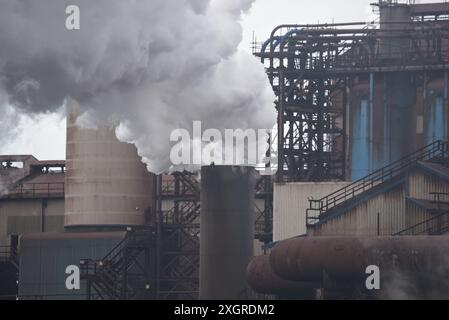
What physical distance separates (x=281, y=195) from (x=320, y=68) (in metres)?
7.80

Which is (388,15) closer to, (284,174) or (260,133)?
(284,174)

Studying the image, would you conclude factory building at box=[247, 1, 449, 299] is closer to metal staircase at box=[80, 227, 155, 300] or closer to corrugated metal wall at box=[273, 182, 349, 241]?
corrugated metal wall at box=[273, 182, 349, 241]

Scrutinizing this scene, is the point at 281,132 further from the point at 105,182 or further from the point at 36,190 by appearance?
the point at 36,190

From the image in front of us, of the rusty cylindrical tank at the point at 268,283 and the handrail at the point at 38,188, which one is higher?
the handrail at the point at 38,188

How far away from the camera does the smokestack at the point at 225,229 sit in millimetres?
57562

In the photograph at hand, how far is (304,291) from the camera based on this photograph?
5684 centimetres

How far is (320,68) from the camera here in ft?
237

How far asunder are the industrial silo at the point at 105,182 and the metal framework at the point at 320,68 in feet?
30.4

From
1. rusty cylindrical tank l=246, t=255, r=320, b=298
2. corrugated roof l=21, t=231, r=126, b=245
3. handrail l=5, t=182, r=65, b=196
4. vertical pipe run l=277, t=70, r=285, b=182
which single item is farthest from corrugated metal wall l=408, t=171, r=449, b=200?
handrail l=5, t=182, r=65, b=196

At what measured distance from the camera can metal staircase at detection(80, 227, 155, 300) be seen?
2817 inches

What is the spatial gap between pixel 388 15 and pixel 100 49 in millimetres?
32778

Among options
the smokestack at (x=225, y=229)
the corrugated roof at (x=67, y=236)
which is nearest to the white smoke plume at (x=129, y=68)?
the smokestack at (x=225, y=229)

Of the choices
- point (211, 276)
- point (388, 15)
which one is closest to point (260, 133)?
point (211, 276)

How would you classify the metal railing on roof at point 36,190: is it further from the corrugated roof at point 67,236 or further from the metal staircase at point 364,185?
the metal staircase at point 364,185
